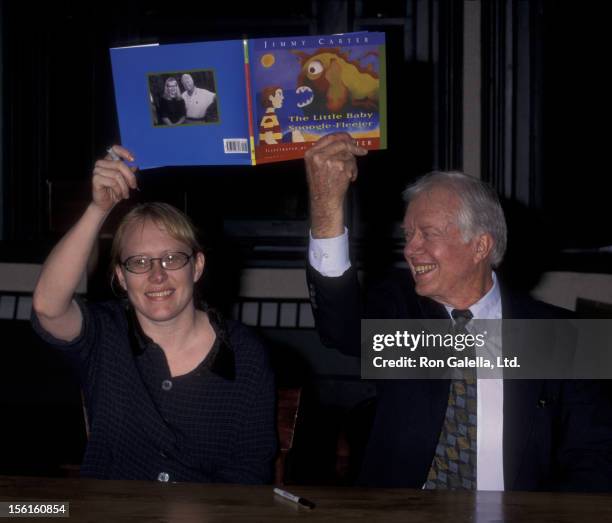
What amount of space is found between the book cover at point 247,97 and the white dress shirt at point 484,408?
0.27 meters

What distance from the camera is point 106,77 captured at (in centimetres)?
420

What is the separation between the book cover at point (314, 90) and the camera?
187 centimetres

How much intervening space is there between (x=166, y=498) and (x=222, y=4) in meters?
3.12

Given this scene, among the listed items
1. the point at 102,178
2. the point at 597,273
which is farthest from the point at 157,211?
the point at 597,273

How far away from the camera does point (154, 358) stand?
6.97ft

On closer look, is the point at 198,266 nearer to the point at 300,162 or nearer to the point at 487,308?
the point at 487,308

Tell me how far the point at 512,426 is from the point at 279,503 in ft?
2.53

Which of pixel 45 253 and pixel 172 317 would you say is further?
pixel 45 253

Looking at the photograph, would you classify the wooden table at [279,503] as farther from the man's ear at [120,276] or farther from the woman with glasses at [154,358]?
the man's ear at [120,276]

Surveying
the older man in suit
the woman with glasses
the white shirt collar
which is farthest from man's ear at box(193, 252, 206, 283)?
the white shirt collar

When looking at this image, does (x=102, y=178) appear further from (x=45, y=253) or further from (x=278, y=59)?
(x=45, y=253)

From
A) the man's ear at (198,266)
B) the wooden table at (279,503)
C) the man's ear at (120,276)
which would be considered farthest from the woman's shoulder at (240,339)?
the wooden table at (279,503)

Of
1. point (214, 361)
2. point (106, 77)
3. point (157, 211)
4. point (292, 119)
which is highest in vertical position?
point (106, 77)

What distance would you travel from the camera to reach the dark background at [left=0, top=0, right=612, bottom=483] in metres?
3.78
